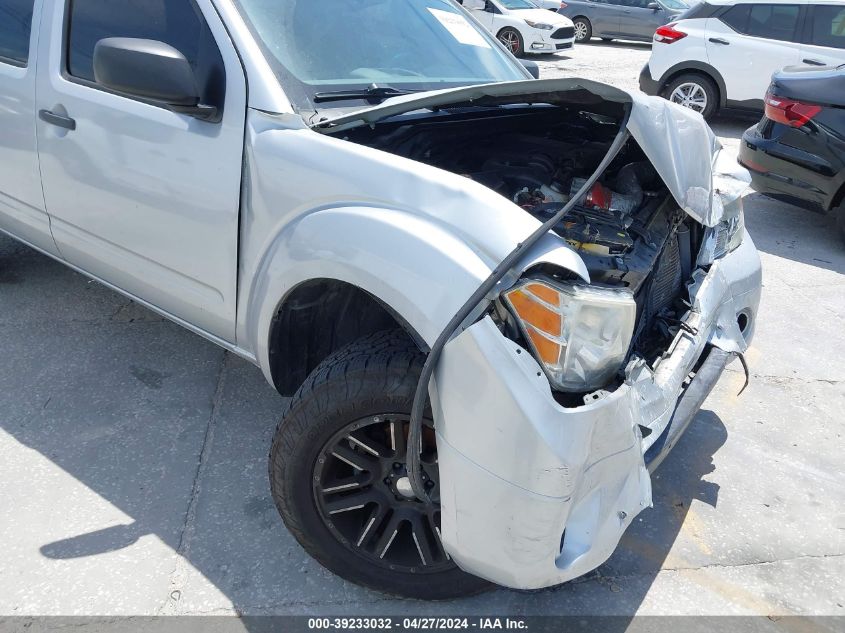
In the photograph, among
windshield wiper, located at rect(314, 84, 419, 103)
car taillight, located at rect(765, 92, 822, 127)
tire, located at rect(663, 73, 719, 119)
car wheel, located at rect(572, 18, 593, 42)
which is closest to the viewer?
windshield wiper, located at rect(314, 84, 419, 103)

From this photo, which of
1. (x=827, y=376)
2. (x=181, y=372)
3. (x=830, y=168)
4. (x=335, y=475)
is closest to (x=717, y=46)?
(x=830, y=168)

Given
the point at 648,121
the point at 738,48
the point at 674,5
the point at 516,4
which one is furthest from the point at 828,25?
the point at 674,5

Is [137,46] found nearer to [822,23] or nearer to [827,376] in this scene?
[827,376]

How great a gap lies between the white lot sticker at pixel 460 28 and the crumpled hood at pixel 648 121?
2.58 feet

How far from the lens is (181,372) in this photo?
3.45 meters

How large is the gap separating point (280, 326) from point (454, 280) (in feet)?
2.68

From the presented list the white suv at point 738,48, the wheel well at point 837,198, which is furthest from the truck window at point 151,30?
the white suv at point 738,48

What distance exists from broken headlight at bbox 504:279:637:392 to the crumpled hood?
0.55 metres

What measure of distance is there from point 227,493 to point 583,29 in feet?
54.2

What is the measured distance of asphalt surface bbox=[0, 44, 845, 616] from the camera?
91.2 inches

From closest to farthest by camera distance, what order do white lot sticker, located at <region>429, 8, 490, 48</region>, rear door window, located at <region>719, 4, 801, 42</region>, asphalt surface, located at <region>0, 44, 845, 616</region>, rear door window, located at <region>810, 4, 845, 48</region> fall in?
1. asphalt surface, located at <region>0, 44, 845, 616</region>
2. white lot sticker, located at <region>429, 8, 490, 48</region>
3. rear door window, located at <region>810, 4, 845, 48</region>
4. rear door window, located at <region>719, 4, 801, 42</region>

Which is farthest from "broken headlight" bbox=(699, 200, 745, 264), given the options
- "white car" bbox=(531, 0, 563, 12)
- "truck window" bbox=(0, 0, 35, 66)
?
"white car" bbox=(531, 0, 563, 12)

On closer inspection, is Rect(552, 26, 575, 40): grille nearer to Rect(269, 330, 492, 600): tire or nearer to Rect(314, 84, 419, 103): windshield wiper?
Rect(314, 84, 419, 103): windshield wiper

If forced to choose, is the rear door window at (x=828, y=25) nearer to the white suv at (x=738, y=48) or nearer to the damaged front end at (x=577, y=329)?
the white suv at (x=738, y=48)
